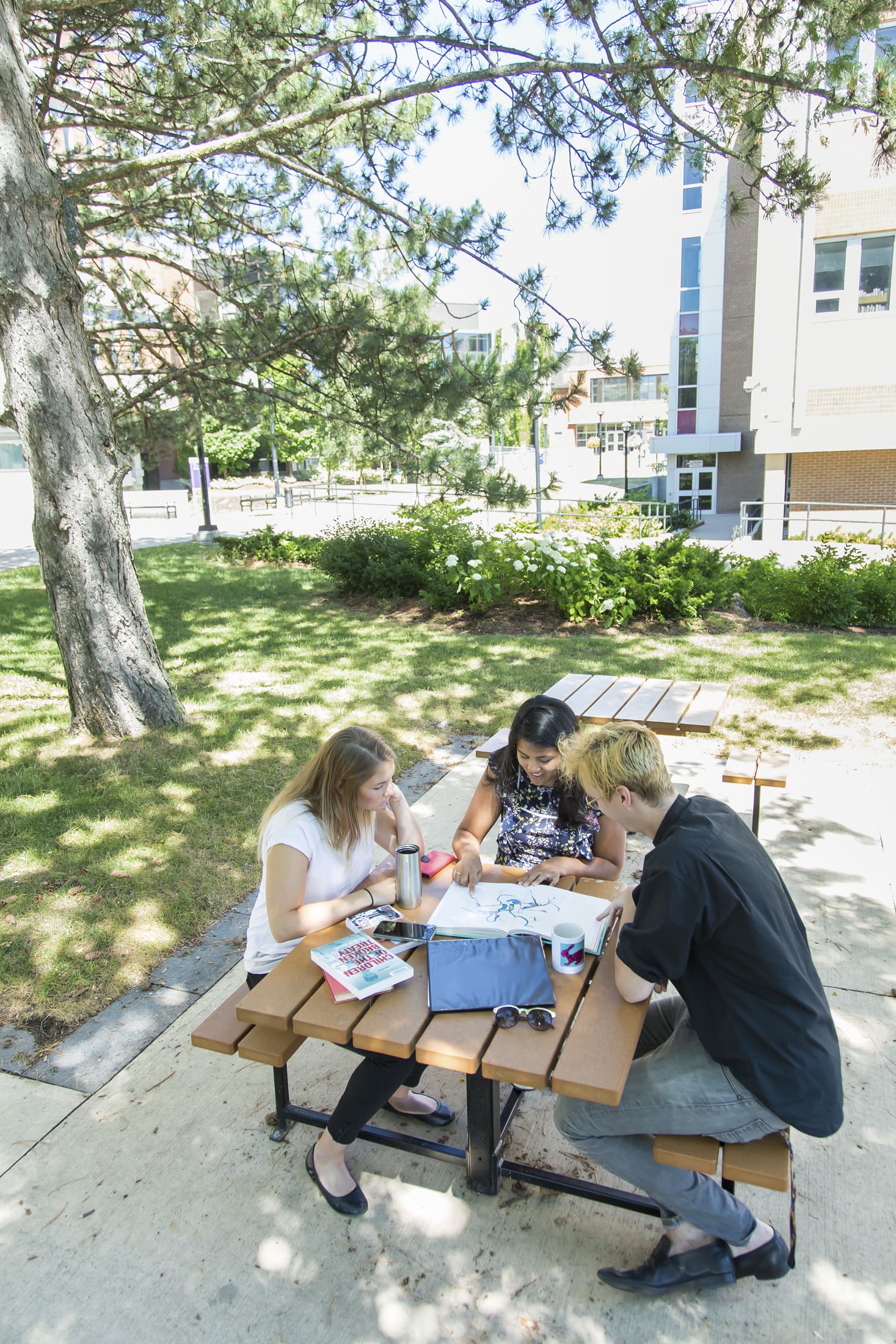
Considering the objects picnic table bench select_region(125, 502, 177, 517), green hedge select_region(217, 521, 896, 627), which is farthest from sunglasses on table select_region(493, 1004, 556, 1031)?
picnic table bench select_region(125, 502, 177, 517)

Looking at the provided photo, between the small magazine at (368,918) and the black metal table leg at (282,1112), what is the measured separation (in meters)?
0.56

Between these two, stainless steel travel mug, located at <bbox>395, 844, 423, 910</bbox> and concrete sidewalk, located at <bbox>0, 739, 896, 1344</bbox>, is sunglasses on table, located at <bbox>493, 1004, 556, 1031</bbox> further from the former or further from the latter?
concrete sidewalk, located at <bbox>0, 739, 896, 1344</bbox>

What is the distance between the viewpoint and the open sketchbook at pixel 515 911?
2.63 m

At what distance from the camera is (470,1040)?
220 cm

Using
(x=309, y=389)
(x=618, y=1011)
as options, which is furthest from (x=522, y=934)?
(x=309, y=389)

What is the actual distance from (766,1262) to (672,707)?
315 cm

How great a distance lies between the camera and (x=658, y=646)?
364 inches

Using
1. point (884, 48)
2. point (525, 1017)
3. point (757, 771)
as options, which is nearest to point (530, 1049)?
point (525, 1017)

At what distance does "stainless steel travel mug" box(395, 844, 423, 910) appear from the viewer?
111 inches

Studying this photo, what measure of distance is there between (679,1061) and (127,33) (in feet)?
30.1

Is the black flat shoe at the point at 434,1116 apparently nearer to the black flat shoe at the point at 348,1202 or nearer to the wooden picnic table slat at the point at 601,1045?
the black flat shoe at the point at 348,1202

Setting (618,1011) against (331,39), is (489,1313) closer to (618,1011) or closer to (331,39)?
(618,1011)

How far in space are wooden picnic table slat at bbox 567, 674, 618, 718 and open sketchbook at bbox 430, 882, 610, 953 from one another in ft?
6.98

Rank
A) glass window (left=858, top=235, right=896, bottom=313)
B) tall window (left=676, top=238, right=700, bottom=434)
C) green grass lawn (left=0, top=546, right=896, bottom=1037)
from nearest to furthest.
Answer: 1. green grass lawn (left=0, top=546, right=896, bottom=1037)
2. glass window (left=858, top=235, right=896, bottom=313)
3. tall window (left=676, top=238, right=700, bottom=434)
